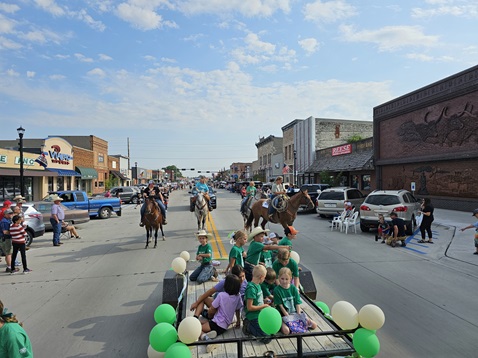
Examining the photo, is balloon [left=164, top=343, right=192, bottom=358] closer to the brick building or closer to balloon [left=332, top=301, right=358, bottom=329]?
balloon [left=332, top=301, right=358, bottom=329]

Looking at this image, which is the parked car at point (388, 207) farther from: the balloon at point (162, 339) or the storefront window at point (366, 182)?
the storefront window at point (366, 182)

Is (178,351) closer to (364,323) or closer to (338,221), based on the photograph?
(364,323)

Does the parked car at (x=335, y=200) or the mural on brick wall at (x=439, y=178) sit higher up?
the mural on brick wall at (x=439, y=178)

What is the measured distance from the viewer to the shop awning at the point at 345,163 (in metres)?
29.7

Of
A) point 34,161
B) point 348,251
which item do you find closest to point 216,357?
point 348,251

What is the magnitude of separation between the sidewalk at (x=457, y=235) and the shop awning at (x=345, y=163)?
9.74 metres

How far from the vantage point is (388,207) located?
43.1ft

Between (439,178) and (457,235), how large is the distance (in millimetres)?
9474

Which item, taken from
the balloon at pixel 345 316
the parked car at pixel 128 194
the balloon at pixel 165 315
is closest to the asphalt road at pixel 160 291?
the balloon at pixel 165 315

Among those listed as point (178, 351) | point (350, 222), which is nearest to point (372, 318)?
point (178, 351)

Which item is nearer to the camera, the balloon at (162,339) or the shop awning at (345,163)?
the balloon at (162,339)

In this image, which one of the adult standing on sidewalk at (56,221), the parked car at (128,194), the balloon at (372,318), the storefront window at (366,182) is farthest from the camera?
the parked car at (128,194)

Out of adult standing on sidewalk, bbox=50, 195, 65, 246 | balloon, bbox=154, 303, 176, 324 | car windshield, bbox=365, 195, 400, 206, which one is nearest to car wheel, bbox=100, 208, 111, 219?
adult standing on sidewalk, bbox=50, 195, 65, 246

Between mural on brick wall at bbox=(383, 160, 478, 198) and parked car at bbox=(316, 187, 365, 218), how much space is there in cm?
618
